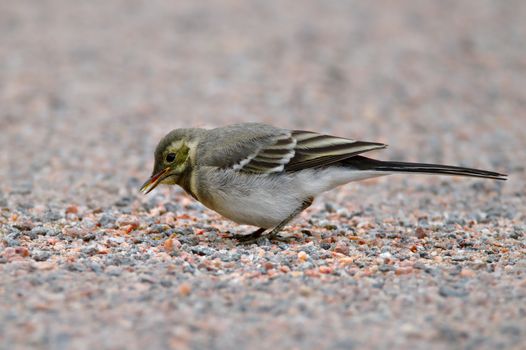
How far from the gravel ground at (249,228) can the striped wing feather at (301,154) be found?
834 mm

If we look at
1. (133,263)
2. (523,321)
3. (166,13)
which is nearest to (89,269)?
(133,263)

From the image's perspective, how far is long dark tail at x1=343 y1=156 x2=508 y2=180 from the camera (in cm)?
819

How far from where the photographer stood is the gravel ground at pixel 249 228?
6230 mm

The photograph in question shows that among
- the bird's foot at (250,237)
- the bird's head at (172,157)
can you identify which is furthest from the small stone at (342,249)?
the bird's head at (172,157)

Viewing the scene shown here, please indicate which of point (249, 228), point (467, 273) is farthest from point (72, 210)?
point (467, 273)

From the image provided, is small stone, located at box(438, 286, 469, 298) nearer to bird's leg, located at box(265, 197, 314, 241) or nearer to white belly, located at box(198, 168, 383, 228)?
white belly, located at box(198, 168, 383, 228)

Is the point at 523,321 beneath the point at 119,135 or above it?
beneath

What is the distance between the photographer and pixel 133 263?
7.61 metres

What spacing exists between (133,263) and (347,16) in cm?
1572

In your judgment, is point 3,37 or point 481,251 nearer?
point 481,251

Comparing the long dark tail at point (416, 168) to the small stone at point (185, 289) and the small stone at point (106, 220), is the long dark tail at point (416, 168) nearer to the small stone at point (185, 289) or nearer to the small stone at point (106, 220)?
the small stone at point (185, 289)

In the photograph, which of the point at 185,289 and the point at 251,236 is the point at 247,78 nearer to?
the point at 251,236

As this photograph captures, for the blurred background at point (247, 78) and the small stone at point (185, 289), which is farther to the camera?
the blurred background at point (247, 78)

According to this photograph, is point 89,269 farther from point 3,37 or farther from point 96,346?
point 3,37
